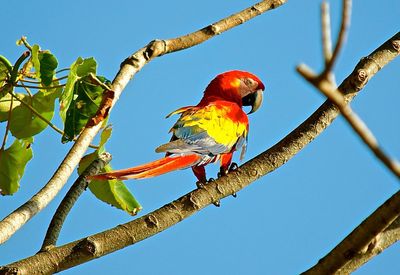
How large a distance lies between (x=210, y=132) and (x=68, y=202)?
1.58m

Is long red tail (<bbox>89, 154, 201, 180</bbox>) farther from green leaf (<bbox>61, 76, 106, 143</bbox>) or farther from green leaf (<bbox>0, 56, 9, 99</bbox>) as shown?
green leaf (<bbox>0, 56, 9, 99</bbox>)

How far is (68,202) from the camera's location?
2.14 m

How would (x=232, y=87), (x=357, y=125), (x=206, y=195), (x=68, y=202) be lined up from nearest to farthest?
1. (x=357, y=125)
2. (x=206, y=195)
3. (x=68, y=202)
4. (x=232, y=87)

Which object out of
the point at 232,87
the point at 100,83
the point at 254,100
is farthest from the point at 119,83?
the point at 254,100

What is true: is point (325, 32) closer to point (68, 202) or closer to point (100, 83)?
point (100, 83)

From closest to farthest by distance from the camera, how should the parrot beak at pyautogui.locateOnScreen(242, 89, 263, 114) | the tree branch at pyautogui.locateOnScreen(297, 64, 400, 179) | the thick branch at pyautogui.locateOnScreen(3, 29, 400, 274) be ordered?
the tree branch at pyautogui.locateOnScreen(297, 64, 400, 179), the thick branch at pyautogui.locateOnScreen(3, 29, 400, 274), the parrot beak at pyautogui.locateOnScreen(242, 89, 263, 114)

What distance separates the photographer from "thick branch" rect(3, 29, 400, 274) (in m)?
1.71

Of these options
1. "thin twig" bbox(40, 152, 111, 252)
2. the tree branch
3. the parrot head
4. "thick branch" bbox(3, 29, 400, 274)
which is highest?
the parrot head

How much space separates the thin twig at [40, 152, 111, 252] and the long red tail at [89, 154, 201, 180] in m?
0.08

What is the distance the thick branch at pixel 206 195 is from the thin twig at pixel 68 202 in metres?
0.09

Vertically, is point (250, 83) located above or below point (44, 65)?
above

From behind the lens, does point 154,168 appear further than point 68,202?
Yes

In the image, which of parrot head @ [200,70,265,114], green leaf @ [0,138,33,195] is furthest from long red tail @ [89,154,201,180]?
parrot head @ [200,70,265,114]

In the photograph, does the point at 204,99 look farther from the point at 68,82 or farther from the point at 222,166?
the point at 68,82
